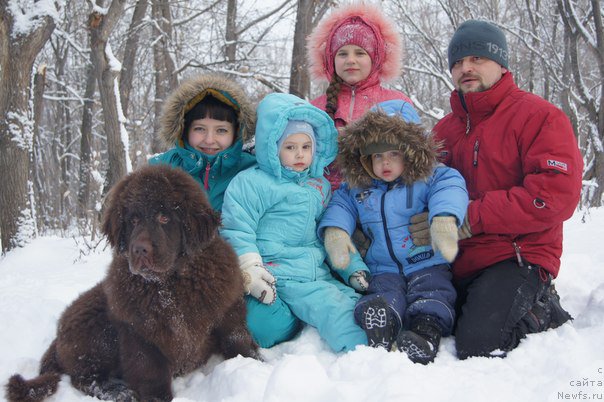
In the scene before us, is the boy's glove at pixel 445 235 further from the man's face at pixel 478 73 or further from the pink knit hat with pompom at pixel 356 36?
the pink knit hat with pompom at pixel 356 36

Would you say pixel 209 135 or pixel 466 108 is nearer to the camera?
pixel 466 108

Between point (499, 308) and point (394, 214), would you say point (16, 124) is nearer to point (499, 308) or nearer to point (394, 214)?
point (394, 214)

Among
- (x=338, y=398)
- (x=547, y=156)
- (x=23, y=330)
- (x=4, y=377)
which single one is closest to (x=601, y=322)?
(x=547, y=156)

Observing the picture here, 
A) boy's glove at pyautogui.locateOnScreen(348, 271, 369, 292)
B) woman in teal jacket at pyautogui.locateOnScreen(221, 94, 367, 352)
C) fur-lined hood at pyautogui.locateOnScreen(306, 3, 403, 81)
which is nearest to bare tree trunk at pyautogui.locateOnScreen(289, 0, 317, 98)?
fur-lined hood at pyautogui.locateOnScreen(306, 3, 403, 81)

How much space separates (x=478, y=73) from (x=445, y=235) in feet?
4.54

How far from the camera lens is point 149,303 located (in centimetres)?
267

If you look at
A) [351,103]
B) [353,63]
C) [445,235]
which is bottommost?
[445,235]

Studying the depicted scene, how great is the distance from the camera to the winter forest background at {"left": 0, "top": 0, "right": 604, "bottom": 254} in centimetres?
747

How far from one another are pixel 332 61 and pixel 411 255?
84.5 inches

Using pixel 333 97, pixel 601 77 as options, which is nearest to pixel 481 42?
pixel 333 97

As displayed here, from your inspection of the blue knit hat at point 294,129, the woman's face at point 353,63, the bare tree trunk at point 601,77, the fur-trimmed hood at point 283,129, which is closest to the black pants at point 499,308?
the fur-trimmed hood at point 283,129

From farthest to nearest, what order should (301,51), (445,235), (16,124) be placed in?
(301,51)
(16,124)
(445,235)

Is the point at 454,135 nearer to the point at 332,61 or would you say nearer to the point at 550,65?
the point at 332,61

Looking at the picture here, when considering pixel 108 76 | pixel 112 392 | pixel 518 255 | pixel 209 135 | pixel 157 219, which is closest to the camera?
pixel 157 219
